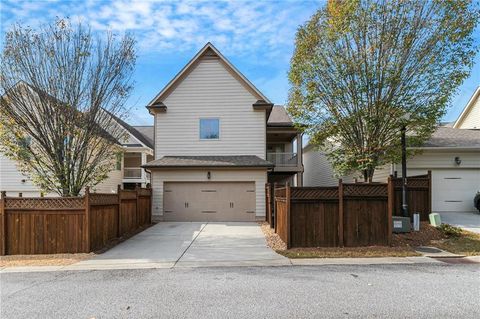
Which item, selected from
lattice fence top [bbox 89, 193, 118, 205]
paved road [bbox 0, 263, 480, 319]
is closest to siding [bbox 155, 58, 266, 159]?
lattice fence top [bbox 89, 193, 118, 205]

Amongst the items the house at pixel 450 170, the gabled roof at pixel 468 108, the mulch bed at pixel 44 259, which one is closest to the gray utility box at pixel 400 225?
the house at pixel 450 170

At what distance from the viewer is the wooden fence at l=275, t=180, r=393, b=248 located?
10195mm

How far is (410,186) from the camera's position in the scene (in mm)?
13992

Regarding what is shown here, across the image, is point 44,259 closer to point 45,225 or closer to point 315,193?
point 45,225

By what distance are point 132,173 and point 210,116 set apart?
13297mm

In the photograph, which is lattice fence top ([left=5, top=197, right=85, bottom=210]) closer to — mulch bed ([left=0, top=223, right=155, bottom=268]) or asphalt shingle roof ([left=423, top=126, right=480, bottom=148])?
mulch bed ([left=0, top=223, right=155, bottom=268])

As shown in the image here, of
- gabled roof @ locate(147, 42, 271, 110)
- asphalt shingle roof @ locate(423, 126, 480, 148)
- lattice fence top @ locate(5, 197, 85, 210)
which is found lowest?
lattice fence top @ locate(5, 197, 85, 210)

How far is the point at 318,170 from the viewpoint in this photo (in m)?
28.5

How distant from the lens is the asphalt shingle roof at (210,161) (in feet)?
58.5

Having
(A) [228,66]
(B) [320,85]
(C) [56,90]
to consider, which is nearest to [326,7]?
(B) [320,85]

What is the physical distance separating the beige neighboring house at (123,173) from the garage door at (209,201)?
217 inches

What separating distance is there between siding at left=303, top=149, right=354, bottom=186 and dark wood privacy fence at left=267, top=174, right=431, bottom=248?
39.3ft

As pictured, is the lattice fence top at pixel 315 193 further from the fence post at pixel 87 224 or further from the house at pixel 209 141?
the house at pixel 209 141

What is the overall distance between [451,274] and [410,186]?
7190mm
